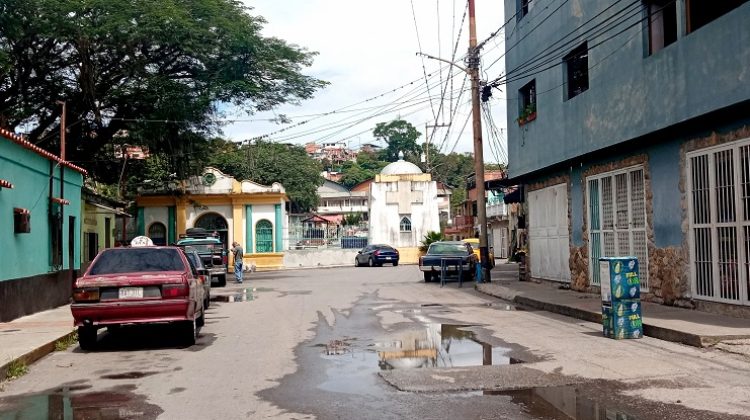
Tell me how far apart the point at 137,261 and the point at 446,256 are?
1701 cm

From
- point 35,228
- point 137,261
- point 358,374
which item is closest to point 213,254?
point 35,228

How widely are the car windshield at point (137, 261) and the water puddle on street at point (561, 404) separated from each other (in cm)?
639

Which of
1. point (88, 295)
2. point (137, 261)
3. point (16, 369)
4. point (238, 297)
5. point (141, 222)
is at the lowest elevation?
point (238, 297)

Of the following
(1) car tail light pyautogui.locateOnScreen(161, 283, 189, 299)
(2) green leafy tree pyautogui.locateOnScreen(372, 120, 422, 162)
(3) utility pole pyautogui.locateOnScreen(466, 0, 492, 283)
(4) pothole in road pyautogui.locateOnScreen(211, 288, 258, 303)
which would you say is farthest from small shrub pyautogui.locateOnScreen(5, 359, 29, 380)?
(2) green leafy tree pyautogui.locateOnScreen(372, 120, 422, 162)

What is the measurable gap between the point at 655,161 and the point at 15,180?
1380 centimetres

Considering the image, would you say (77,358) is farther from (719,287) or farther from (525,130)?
(525,130)

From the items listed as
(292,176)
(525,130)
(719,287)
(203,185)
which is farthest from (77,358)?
(292,176)

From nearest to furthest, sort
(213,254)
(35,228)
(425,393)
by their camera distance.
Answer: (425,393) → (35,228) → (213,254)

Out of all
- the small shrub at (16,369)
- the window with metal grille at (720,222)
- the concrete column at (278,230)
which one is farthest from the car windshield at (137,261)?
the concrete column at (278,230)

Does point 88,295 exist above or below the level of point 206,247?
below

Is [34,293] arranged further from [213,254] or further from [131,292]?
[213,254]

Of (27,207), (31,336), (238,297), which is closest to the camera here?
(31,336)

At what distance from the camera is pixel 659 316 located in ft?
42.6

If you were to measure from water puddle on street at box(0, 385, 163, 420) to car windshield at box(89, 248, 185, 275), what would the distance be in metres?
3.56
